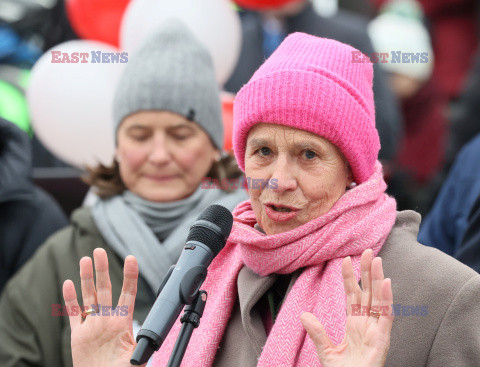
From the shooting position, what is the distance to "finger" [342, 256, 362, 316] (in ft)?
6.01

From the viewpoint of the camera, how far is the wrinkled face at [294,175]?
A: 6.88 ft

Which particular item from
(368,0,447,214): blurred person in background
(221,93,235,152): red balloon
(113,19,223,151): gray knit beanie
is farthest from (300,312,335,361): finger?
A: (368,0,447,214): blurred person in background

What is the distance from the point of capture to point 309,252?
2047mm

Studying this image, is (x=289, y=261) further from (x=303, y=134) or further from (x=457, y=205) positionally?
(x=457, y=205)

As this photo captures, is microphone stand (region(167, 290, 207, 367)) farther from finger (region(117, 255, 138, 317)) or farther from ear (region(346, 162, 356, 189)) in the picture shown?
ear (region(346, 162, 356, 189))

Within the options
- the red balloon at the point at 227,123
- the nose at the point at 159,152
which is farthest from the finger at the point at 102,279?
the red balloon at the point at 227,123

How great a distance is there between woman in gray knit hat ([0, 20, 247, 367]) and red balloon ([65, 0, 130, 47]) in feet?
3.40

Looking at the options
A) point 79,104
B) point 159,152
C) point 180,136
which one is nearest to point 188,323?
point 159,152

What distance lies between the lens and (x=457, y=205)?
3109 millimetres

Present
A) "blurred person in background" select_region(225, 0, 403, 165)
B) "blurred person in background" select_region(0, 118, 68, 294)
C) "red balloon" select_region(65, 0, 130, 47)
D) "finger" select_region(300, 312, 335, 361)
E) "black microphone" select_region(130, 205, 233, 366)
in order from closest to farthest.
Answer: "black microphone" select_region(130, 205, 233, 366), "finger" select_region(300, 312, 335, 361), "blurred person in background" select_region(0, 118, 68, 294), "red balloon" select_region(65, 0, 130, 47), "blurred person in background" select_region(225, 0, 403, 165)

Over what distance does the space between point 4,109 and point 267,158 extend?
2911 mm

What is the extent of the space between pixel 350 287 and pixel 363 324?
0.31 ft

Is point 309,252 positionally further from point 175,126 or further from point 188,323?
point 175,126

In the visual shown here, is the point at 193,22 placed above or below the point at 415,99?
above
